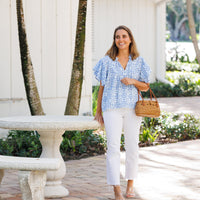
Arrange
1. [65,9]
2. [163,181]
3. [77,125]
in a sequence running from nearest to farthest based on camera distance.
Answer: [77,125]
[163,181]
[65,9]

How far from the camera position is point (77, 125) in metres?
4.86

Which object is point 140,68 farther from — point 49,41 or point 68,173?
point 49,41

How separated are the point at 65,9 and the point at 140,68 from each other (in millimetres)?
4145

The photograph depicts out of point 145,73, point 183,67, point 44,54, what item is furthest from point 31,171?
point 183,67

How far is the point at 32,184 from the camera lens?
4.35 meters

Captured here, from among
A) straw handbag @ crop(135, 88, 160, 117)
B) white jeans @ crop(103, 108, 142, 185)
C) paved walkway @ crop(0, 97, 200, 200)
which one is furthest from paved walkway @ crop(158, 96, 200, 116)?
white jeans @ crop(103, 108, 142, 185)

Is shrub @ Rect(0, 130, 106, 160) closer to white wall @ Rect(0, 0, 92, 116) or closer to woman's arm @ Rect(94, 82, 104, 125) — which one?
white wall @ Rect(0, 0, 92, 116)

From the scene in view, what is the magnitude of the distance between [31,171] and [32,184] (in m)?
0.11

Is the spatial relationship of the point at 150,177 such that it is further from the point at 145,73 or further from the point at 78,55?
the point at 78,55

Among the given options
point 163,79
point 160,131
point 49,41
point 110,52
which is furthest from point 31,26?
point 163,79

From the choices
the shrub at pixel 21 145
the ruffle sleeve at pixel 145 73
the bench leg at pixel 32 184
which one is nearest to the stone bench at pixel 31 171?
the bench leg at pixel 32 184

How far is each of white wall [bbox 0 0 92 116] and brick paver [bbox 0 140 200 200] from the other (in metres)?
1.67

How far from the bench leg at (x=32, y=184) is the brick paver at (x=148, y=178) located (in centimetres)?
73

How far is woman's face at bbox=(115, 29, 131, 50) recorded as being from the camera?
5020 mm
